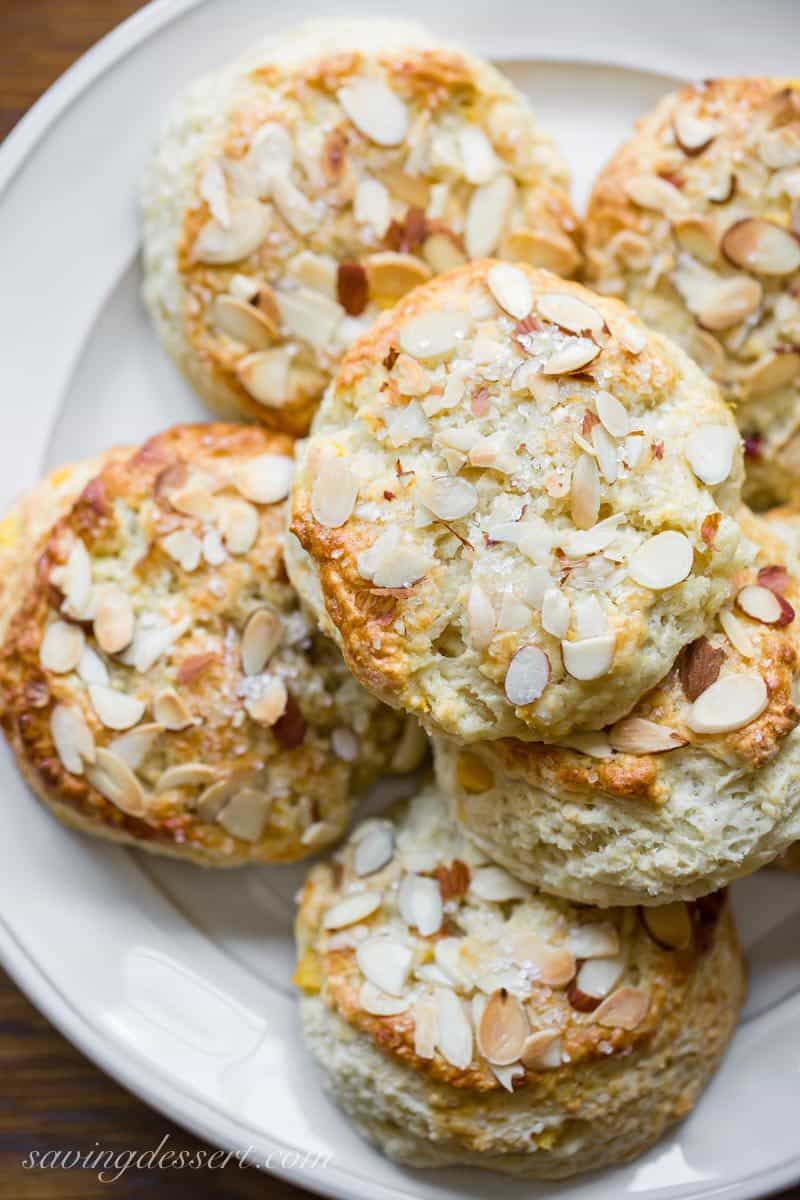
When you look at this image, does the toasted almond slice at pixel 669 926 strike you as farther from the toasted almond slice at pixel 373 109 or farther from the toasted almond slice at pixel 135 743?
the toasted almond slice at pixel 373 109

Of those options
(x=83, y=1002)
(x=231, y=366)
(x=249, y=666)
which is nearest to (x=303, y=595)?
(x=249, y=666)

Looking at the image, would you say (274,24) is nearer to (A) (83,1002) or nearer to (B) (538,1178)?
(A) (83,1002)

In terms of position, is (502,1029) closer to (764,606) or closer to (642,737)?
(642,737)

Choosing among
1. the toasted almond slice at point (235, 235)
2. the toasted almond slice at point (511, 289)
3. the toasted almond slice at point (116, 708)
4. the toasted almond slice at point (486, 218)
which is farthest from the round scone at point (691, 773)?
the toasted almond slice at point (235, 235)

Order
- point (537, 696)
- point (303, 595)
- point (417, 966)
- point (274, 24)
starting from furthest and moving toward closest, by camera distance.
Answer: point (274, 24), point (417, 966), point (303, 595), point (537, 696)

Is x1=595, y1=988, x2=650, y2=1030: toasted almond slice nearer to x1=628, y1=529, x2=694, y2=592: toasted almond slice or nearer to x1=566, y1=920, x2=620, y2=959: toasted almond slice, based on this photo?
x1=566, y1=920, x2=620, y2=959: toasted almond slice

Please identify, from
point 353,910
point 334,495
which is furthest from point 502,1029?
point 334,495

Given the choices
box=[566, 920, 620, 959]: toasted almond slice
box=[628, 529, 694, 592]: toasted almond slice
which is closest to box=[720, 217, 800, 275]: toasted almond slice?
box=[628, 529, 694, 592]: toasted almond slice
